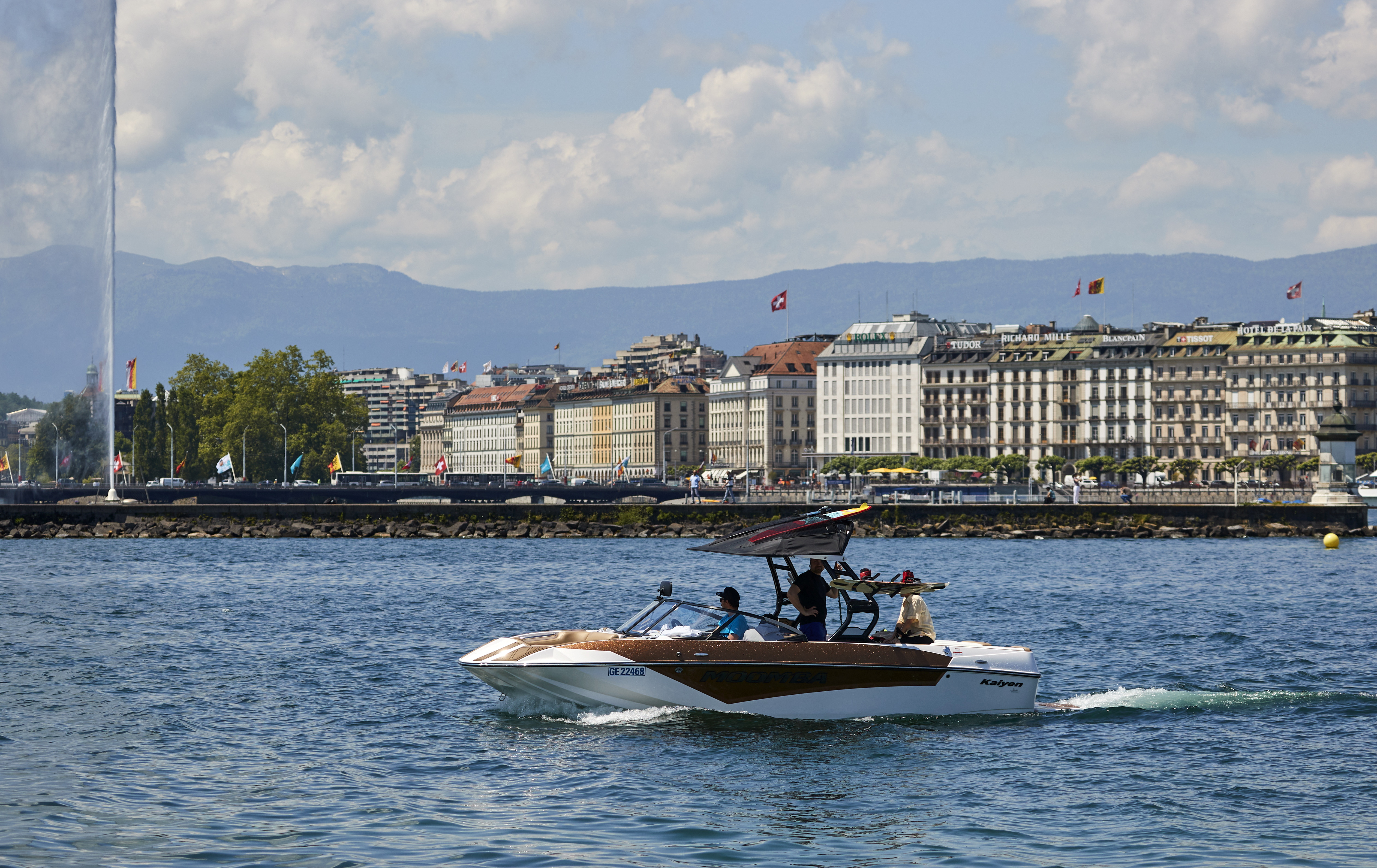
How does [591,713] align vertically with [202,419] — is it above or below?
below

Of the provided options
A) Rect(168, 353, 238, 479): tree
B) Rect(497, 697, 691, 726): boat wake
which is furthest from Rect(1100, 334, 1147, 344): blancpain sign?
Rect(497, 697, 691, 726): boat wake

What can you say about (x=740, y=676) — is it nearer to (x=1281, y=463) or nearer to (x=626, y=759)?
(x=626, y=759)

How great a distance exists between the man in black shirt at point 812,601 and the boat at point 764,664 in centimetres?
14

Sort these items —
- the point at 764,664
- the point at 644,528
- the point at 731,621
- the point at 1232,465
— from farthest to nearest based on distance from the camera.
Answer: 1. the point at 1232,465
2. the point at 644,528
3. the point at 731,621
4. the point at 764,664

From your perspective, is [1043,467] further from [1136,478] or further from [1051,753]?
[1051,753]

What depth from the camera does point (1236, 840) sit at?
644 inches

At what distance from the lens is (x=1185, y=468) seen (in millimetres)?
161125

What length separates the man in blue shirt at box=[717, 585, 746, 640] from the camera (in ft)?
72.7

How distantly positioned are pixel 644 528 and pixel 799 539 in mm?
67697

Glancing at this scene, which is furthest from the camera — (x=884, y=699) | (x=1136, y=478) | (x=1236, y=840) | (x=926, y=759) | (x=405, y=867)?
(x=1136, y=478)

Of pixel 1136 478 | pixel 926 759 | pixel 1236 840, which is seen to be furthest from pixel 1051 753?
pixel 1136 478

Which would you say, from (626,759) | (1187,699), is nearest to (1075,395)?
(1187,699)

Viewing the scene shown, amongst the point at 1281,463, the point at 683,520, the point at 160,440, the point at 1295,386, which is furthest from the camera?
the point at 1295,386

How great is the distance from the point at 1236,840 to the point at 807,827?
4.05m
